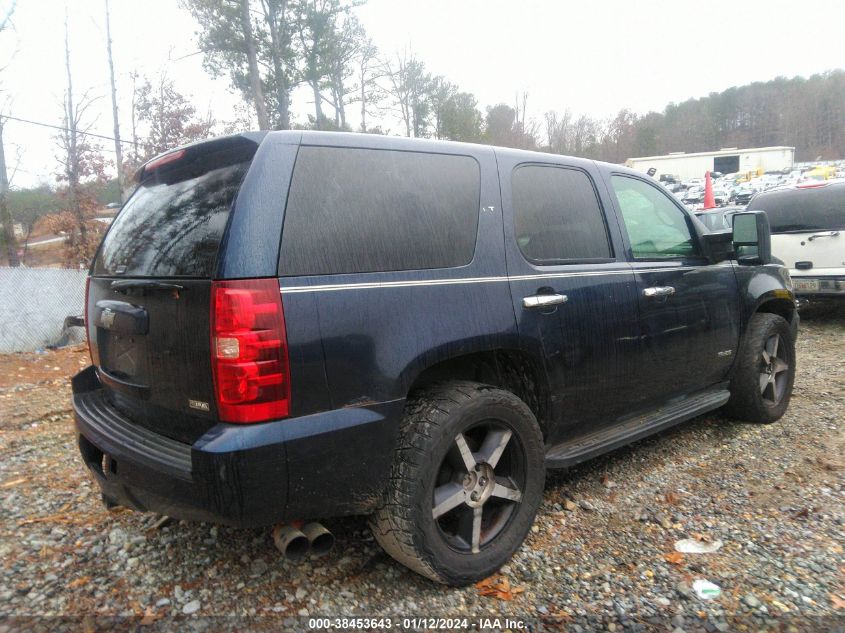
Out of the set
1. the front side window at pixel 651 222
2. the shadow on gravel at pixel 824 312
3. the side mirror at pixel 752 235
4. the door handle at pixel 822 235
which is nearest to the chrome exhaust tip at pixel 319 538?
the front side window at pixel 651 222

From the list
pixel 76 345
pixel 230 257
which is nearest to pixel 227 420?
pixel 230 257

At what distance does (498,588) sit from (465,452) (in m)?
A: 0.60

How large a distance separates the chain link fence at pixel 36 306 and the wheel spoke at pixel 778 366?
29.7ft

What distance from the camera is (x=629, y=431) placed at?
10.2 ft

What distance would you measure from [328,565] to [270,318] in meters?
1.28

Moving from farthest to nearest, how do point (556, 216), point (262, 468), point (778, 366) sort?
point (778, 366), point (556, 216), point (262, 468)

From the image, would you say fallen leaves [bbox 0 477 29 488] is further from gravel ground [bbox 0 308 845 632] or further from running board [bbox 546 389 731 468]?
running board [bbox 546 389 731 468]

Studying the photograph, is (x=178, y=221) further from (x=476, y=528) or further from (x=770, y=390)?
(x=770, y=390)

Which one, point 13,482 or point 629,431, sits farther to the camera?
point 13,482

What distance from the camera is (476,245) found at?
2475 millimetres

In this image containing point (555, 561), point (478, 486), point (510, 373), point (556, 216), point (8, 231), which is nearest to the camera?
point (478, 486)

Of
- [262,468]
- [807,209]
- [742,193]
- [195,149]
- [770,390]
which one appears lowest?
[770,390]

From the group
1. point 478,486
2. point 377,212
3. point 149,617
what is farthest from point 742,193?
point 149,617

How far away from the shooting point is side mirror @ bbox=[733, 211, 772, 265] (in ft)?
12.5
